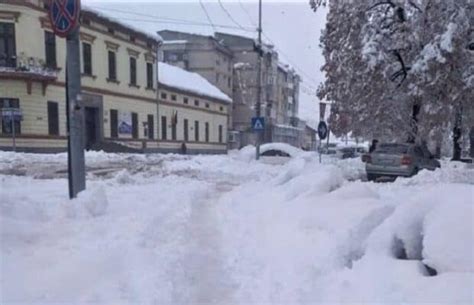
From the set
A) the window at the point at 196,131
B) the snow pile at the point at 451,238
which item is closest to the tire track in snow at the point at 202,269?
the snow pile at the point at 451,238

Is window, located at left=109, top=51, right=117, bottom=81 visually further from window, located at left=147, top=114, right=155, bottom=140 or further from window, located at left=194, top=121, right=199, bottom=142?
window, located at left=194, top=121, right=199, bottom=142

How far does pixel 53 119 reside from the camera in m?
30.5

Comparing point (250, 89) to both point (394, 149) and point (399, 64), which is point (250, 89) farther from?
point (394, 149)

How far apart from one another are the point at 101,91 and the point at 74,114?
90.7ft

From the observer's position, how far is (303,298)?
15.3 feet

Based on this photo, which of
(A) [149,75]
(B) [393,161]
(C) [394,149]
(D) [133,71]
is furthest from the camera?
(A) [149,75]

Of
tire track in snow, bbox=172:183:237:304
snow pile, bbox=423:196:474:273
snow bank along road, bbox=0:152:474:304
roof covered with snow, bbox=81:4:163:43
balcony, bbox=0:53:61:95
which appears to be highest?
roof covered with snow, bbox=81:4:163:43

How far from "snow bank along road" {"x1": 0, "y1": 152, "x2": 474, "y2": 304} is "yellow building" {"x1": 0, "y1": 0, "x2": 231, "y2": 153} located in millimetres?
21439

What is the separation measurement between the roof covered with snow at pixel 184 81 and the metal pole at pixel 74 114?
115ft

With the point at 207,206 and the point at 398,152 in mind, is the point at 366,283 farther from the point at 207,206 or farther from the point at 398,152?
the point at 398,152

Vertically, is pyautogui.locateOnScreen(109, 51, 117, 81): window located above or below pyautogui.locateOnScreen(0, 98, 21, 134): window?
above

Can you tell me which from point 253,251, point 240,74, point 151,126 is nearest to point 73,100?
point 253,251

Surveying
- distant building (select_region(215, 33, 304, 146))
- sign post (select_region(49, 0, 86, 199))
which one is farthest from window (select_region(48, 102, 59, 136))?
distant building (select_region(215, 33, 304, 146))

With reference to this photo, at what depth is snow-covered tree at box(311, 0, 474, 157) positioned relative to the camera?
1422cm
